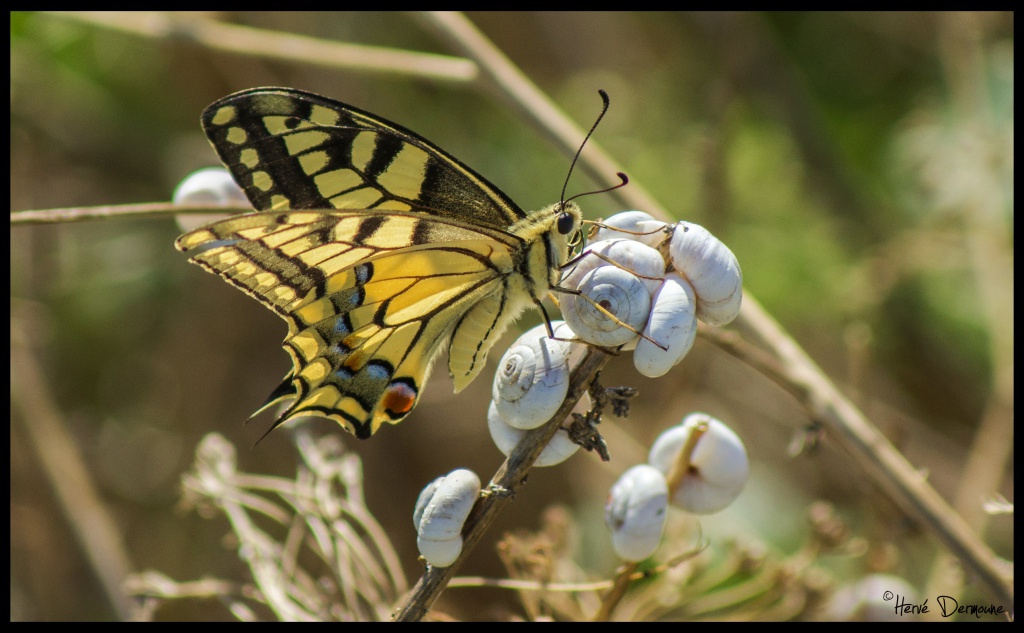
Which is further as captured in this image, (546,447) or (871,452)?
(871,452)

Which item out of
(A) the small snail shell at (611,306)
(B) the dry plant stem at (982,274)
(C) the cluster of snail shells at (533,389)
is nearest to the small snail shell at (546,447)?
(C) the cluster of snail shells at (533,389)

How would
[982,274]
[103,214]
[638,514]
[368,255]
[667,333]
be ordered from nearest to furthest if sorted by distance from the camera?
1. [667,333]
2. [638,514]
3. [103,214]
4. [368,255]
5. [982,274]

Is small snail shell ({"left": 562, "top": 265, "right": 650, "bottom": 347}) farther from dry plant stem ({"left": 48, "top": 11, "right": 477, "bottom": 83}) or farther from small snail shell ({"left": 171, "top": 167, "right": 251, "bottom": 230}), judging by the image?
→ dry plant stem ({"left": 48, "top": 11, "right": 477, "bottom": 83})

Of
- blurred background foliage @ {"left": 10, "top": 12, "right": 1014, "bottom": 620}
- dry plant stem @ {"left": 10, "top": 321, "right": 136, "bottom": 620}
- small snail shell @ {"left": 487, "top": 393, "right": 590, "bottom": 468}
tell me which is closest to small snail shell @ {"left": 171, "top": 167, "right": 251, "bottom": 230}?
small snail shell @ {"left": 487, "top": 393, "right": 590, "bottom": 468}

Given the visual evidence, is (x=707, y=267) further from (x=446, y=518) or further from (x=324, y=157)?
(x=324, y=157)

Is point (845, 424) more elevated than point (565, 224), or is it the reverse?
point (565, 224)

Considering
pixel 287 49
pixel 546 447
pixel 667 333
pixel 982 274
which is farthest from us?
pixel 982 274

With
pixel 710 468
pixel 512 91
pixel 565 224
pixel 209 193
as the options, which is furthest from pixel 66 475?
pixel 710 468

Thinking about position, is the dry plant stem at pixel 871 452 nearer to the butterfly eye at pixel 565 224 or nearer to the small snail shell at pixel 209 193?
the butterfly eye at pixel 565 224
